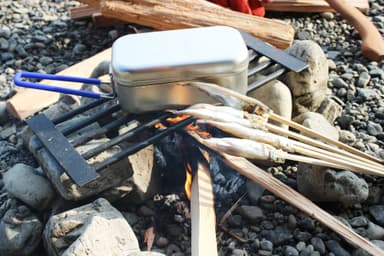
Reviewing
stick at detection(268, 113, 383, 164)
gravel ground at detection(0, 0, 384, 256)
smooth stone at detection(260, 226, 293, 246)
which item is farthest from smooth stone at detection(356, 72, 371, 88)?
smooth stone at detection(260, 226, 293, 246)

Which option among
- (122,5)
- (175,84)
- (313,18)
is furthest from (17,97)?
(313,18)

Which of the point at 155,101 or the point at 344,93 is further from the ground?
Result: the point at 155,101

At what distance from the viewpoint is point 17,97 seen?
2.57 m

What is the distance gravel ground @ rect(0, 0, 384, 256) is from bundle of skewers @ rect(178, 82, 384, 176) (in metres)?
0.22

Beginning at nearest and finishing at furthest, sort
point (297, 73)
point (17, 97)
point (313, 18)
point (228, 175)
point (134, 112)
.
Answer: point (134, 112)
point (228, 175)
point (297, 73)
point (17, 97)
point (313, 18)

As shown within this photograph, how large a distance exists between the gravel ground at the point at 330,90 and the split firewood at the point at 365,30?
0.06 meters

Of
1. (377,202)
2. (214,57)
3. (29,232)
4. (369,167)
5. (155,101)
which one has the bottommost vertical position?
(29,232)

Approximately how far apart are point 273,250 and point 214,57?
72cm

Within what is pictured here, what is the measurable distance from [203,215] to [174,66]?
54cm

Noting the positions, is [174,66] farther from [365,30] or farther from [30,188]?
[365,30]

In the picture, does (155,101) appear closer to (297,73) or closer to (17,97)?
(297,73)

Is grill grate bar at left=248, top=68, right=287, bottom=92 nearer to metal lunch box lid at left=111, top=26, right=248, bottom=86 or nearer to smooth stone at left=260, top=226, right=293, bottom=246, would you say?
metal lunch box lid at left=111, top=26, right=248, bottom=86

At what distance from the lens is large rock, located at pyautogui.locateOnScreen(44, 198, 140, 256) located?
1.64m

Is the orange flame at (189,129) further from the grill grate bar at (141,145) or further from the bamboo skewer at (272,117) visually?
the bamboo skewer at (272,117)
